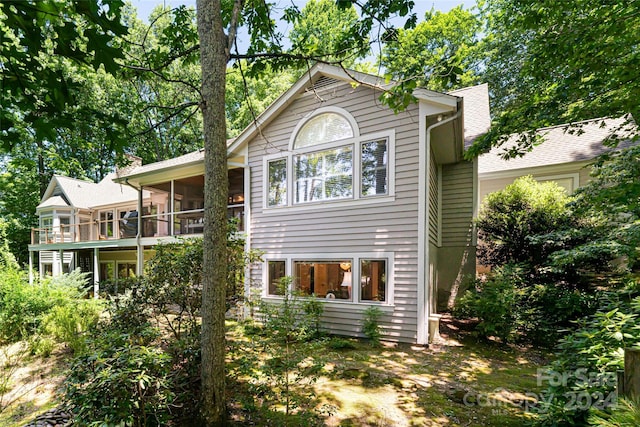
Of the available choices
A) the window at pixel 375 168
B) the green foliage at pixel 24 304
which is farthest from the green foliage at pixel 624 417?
the green foliage at pixel 24 304

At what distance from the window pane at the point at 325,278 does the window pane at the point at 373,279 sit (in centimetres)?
36

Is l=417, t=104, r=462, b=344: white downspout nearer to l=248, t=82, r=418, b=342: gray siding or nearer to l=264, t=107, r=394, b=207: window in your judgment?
l=248, t=82, r=418, b=342: gray siding

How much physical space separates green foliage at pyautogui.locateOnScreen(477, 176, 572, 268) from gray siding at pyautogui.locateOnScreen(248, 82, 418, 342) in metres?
2.95

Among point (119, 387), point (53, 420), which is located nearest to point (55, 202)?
point (53, 420)

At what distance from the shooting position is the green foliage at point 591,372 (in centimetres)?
228

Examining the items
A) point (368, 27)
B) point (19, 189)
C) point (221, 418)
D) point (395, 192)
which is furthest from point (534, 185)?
point (19, 189)

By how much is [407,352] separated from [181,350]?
4360 millimetres

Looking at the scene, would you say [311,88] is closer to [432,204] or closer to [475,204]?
[432,204]

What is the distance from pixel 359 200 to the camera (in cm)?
714

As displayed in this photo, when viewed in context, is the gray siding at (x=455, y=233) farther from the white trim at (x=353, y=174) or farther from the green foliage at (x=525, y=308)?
the white trim at (x=353, y=174)

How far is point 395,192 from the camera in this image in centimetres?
677

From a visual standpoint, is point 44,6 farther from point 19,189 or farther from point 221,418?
point 19,189

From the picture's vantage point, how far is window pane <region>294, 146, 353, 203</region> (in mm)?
7367

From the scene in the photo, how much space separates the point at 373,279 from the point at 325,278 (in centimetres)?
127
